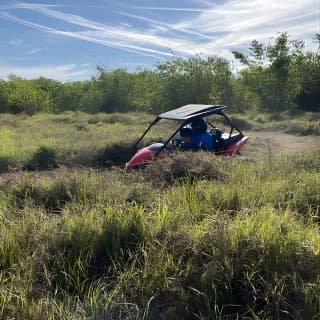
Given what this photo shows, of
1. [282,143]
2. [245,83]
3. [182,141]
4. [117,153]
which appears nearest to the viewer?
[182,141]

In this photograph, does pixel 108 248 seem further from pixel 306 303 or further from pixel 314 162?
pixel 314 162

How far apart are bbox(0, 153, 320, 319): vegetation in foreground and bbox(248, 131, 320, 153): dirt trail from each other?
24.4 ft

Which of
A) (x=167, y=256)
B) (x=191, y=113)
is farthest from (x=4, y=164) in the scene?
(x=167, y=256)

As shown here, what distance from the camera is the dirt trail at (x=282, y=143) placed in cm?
1172

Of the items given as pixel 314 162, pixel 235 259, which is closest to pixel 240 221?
pixel 235 259

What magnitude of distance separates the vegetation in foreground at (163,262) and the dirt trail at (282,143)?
7.45 meters

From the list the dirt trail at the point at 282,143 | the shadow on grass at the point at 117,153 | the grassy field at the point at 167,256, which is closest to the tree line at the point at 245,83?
the dirt trail at the point at 282,143

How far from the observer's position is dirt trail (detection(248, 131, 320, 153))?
1172 cm

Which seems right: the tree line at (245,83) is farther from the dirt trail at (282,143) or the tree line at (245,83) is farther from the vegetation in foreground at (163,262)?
the vegetation in foreground at (163,262)

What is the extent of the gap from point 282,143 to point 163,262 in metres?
11.5

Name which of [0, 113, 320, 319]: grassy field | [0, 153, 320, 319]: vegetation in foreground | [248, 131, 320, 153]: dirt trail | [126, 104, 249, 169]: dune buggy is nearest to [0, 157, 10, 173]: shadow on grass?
[126, 104, 249, 169]: dune buggy

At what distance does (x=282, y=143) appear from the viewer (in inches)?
539

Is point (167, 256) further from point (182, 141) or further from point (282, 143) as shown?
point (282, 143)

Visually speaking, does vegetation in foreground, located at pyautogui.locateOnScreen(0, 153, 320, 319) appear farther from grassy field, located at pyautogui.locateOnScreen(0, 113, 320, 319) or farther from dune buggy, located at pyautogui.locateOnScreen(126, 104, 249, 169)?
dune buggy, located at pyautogui.locateOnScreen(126, 104, 249, 169)
